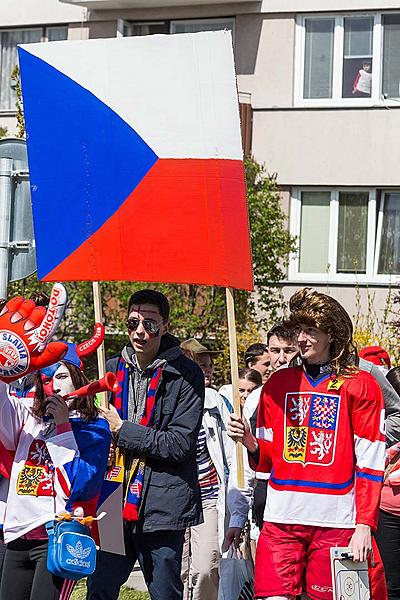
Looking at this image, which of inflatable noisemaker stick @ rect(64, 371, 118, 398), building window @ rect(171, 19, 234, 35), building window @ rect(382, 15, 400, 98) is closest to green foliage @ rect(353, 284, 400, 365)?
building window @ rect(382, 15, 400, 98)

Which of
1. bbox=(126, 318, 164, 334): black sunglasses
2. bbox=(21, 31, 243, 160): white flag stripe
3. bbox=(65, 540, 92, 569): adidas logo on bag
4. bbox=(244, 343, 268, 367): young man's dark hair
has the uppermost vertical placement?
bbox=(21, 31, 243, 160): white flag stripe

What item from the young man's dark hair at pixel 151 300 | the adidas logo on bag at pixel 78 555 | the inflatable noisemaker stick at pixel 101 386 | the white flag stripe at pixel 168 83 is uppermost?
the white flag stripe at pixel 168 83

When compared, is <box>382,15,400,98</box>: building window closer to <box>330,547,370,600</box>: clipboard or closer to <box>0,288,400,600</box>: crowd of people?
<box>0,288,400,600</box>: crowd of people

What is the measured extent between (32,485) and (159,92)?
2218mm

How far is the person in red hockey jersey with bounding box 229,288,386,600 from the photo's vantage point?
589 cm

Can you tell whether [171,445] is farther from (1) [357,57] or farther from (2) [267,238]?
(1) [357,57]

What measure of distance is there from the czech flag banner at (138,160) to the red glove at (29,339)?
101 centimetres

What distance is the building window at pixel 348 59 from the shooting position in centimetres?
→ 2186

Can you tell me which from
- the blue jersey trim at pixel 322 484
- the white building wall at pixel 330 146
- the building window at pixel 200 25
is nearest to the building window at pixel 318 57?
the white building wall at pixel 330 146

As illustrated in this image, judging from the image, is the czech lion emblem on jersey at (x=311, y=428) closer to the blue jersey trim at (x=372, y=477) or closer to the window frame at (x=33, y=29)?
the blue jersey trim at (x=372, y=477)

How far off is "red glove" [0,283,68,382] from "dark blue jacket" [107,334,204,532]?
0.93 m

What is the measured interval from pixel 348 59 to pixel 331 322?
54.9ft

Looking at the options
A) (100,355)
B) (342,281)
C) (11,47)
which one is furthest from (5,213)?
(11,47)

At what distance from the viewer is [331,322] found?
241 inches
